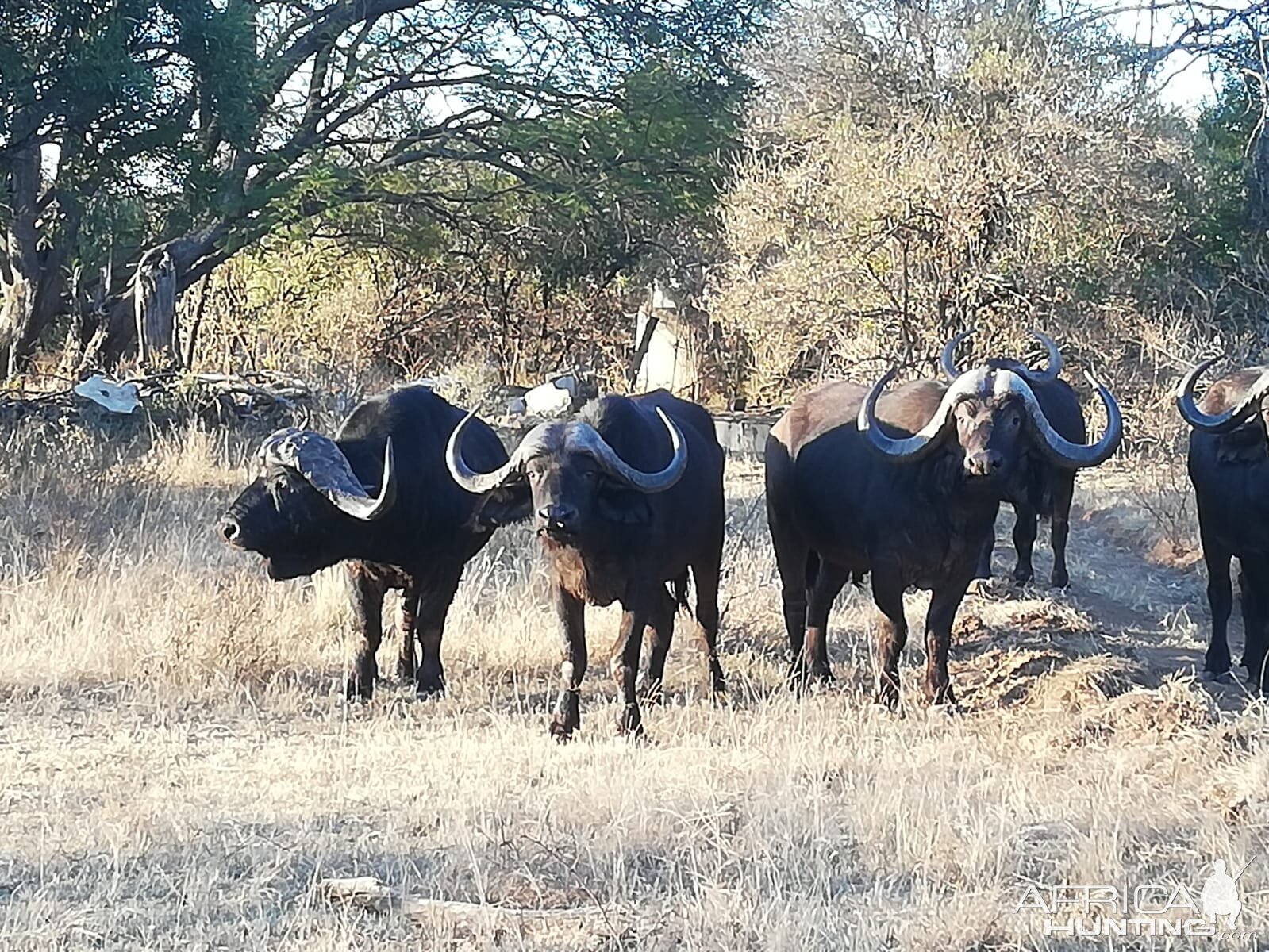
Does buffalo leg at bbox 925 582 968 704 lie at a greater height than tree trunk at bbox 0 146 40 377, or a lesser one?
lesser

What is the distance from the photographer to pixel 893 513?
8203 millimetres

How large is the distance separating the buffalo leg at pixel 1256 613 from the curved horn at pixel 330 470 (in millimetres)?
5158

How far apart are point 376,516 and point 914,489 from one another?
2.91 m

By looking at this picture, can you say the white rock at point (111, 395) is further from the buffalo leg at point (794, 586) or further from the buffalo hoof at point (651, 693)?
the buffalo hoof at point (651, 693)

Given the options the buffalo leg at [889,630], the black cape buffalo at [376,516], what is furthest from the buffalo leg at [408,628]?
the buffalo leg at [889,630]

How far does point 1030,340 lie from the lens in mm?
19188

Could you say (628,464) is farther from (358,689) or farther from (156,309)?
(156,309)

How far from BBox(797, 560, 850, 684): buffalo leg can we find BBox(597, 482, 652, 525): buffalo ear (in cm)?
202

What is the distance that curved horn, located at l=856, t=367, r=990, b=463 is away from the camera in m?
7.91

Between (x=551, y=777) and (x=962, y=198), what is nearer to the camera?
(x=551, y=777)

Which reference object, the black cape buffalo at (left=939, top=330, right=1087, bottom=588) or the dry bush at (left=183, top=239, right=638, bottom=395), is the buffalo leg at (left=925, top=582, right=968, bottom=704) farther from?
the dry bush at (left=183, top=239, right=638, bottom=395)

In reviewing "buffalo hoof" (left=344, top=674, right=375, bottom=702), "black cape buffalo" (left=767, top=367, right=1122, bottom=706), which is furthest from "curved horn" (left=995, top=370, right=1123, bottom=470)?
"buffalo hoof" (left=344, top=674, right=375, bottom=702)

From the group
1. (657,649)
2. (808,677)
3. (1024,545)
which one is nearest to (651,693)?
(657,649)

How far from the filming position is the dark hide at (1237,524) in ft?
29.1
